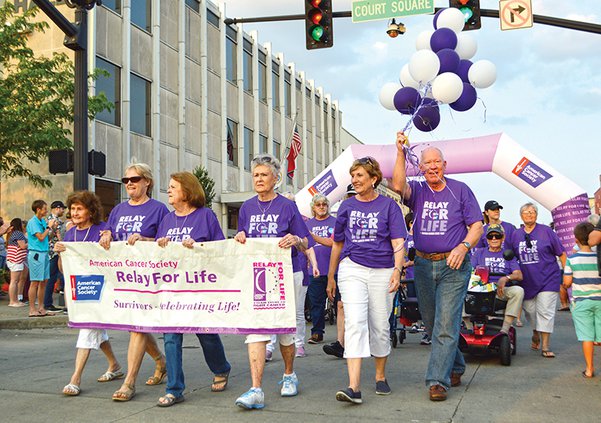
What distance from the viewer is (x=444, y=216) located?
5453 millimetres

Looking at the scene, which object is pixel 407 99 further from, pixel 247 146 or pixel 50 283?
pixel 247 146

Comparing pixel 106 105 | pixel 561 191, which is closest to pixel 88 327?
pixel 561 191

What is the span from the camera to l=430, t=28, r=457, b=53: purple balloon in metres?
12.2

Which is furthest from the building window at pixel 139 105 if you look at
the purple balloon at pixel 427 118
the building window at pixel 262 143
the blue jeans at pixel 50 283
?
the purple balloon at pixel 427 118

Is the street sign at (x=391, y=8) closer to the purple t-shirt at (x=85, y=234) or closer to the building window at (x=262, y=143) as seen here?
the purple t-shirt at (x=85, y=234)

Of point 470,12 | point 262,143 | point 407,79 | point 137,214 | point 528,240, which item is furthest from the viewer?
point 262,143

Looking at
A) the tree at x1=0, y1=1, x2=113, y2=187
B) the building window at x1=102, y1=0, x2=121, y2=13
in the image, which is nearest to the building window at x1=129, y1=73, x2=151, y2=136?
the building window at x1=102, y1=0, x2=121, y2=13

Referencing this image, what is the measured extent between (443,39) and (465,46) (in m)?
0.83

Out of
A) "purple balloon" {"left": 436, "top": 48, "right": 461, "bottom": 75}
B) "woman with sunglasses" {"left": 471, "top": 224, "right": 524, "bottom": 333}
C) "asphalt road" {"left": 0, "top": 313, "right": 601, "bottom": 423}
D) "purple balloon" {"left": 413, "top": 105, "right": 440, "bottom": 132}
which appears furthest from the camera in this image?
"purple balloon" {"left": 436, "top": 48, "right": 461, "bottom": 75}

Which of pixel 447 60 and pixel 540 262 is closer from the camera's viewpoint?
pixel 540 262

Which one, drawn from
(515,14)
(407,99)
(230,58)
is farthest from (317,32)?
(230,58)

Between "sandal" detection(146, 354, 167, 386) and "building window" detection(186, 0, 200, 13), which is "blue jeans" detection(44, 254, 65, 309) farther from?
"building window" detection(186, 0, 200, 13)

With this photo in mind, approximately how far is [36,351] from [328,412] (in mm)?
5011

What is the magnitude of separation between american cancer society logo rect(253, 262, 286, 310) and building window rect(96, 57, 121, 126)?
18015 mm
